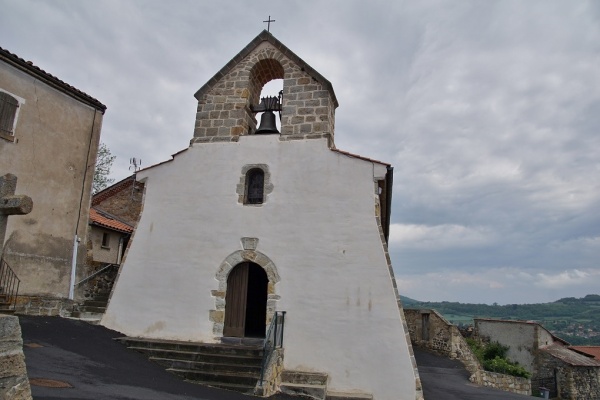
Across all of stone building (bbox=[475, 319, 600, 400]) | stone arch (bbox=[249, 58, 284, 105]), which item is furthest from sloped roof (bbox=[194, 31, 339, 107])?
stone building (bbox=[475, 319, 600, 400])

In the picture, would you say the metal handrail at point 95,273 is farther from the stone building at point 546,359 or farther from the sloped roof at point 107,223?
the stone building at point 546,359

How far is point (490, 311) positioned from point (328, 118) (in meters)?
98.9

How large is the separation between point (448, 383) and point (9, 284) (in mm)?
11039

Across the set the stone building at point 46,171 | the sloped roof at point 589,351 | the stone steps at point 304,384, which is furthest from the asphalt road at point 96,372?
the sloped roof at point 589,351

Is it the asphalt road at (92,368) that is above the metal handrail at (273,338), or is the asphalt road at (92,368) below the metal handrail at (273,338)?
below

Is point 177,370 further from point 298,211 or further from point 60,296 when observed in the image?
point 60,296

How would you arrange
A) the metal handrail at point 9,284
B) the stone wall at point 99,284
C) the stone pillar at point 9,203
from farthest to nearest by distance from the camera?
1. the stone wall at point 99,284
2. the metal handrail at point 9,284
3. the stone pillar at point 9,203

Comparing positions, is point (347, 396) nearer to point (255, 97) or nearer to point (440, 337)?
point (255, 97)

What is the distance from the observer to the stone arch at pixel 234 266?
9.28 m

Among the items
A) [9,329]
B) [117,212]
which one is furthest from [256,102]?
[9,329]

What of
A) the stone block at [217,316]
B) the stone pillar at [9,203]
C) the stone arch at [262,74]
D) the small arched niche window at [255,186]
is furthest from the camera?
the stone arch at [262,74]

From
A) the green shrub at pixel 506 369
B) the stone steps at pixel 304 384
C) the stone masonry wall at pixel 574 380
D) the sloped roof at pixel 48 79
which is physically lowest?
the stone masonry wall at pixel 574 380

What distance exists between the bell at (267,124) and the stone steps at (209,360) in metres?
4.97

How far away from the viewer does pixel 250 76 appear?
36.0 ft
